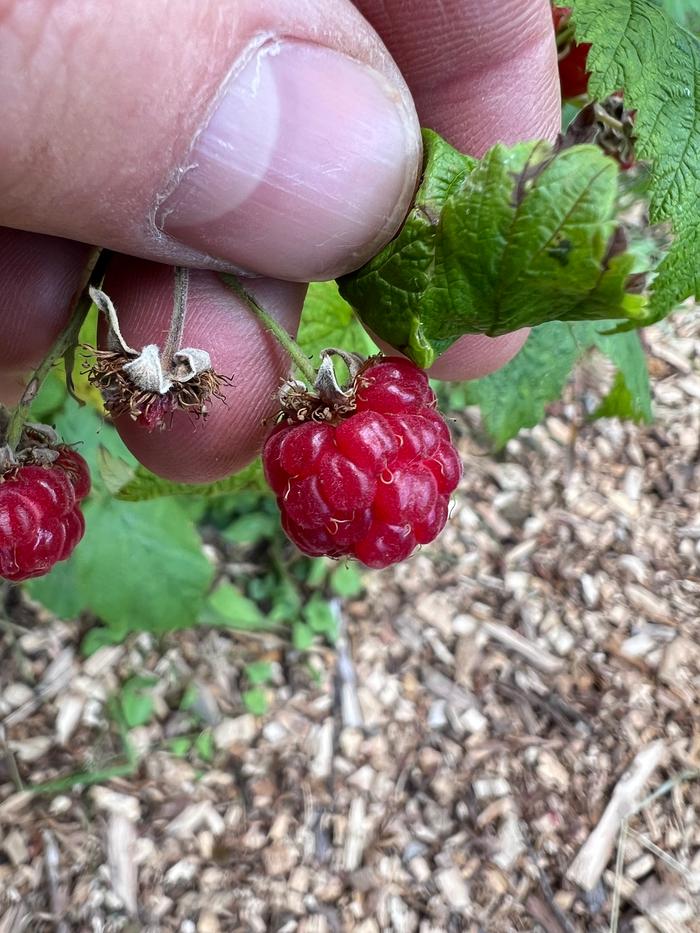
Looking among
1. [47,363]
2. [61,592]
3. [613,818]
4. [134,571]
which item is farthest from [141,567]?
[613,818]

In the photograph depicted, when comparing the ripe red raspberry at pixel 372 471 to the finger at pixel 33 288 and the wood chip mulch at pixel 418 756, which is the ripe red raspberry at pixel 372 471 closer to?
the finger at pixel 33 288

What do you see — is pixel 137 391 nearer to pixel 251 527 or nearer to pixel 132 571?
pixel 132 571

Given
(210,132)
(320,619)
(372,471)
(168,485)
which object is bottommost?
(320,619)

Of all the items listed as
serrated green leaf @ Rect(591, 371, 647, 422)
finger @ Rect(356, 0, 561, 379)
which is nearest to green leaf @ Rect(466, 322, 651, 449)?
serrated green leaf @ Rect(591, 371, 647, 422)

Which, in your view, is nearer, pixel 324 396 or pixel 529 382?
pixel 324 396

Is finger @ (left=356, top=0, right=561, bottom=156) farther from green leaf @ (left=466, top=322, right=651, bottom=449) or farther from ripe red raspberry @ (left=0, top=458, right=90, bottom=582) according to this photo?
ripe red raspberry @ (left=0, top=458, right=90, bottom=582)

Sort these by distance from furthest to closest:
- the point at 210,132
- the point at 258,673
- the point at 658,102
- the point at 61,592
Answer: the point at 258,673 → the point at 61,592 → the point at 658,102 → the point at 210,132
